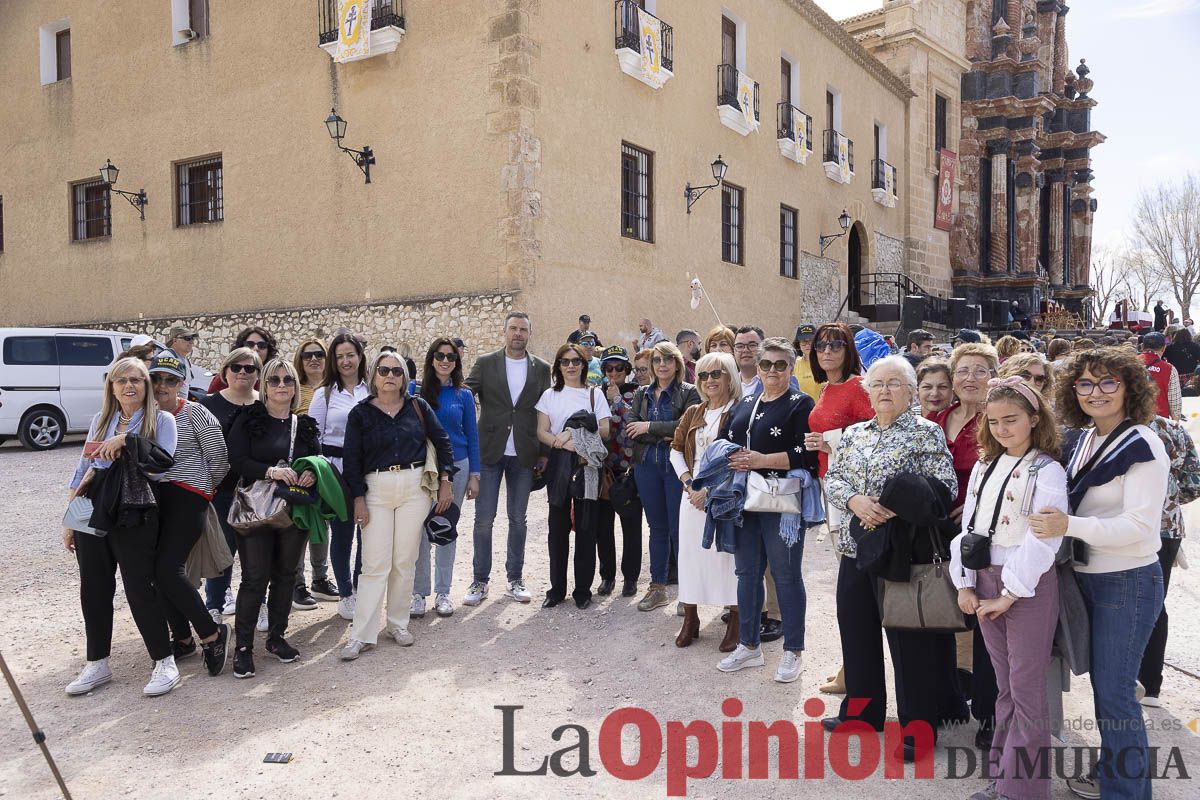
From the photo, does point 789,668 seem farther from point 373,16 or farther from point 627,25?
point 373,16

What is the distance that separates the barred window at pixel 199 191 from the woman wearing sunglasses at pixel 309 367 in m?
11.2

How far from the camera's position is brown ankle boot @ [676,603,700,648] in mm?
4918

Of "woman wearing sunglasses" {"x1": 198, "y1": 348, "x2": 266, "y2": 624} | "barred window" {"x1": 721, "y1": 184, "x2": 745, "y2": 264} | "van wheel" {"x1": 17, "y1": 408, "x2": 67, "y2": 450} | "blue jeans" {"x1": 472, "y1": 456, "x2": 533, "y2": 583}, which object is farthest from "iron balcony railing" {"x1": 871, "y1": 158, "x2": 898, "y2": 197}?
"woman wearing sunglasses" {"x1": 198, "y1": 348, "x2": 266, "y2": 624}

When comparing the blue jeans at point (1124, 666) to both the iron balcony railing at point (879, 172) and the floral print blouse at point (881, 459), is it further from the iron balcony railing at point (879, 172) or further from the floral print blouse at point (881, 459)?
the iron balcony railing at point (879, 172)

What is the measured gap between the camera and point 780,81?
18.8 metres

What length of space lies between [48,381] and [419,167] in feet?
19.3

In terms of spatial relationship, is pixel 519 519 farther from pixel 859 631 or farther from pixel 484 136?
pixel 484 136

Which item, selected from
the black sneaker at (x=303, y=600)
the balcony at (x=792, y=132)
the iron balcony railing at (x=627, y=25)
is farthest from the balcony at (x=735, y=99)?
the black sneaker at (x=303, y=600)

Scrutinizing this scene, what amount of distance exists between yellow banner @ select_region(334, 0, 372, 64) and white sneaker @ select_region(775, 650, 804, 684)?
1190 cm

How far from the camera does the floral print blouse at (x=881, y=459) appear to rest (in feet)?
11.5

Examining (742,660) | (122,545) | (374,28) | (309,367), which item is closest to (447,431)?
(309,367)

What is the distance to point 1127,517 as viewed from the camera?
2861mm

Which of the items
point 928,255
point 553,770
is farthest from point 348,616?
point 928,255

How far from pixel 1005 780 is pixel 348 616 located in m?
3.82
